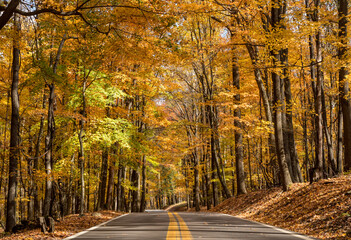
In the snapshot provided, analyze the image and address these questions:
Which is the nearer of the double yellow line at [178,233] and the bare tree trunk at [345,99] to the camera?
the double yellow line at [178,233]

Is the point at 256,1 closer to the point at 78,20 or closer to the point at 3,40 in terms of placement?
the point at 78,20

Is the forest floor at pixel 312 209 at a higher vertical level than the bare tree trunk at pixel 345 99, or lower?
lower

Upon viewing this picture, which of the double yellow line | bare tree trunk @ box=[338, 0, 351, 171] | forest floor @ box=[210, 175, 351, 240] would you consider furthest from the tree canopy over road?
the double yellow line

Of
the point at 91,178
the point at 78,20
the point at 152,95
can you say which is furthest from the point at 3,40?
the point at 91,178

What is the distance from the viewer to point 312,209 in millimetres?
10414

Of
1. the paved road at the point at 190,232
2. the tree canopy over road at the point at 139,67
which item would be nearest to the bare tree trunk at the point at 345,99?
the tree canopy over road at the point at 139,67

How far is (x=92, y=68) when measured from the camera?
15.8m

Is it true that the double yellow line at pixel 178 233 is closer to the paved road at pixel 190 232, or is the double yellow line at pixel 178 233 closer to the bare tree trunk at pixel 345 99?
the paved road at pixel 190 232

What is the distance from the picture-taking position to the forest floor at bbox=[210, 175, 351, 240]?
26.6ft

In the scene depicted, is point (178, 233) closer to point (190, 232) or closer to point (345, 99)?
point (190, 232)

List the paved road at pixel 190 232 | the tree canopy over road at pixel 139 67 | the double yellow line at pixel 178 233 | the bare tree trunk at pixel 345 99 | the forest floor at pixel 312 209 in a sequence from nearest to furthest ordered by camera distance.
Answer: the double yellow line at pixel 178 233 → the paved road at pixel 190 232 → the forest floor at pixel 312 209 → the tree canopy over road at pixel 139 67 → the bare tree trunk at pixel 345 99

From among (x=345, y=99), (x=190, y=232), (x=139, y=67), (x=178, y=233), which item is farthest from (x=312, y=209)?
(x=139, y=67)

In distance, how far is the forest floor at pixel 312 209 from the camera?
8116 millimetres

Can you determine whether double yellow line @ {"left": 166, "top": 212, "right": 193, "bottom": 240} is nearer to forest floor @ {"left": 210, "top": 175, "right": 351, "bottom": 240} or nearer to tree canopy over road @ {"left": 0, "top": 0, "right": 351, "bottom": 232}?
forest floor @ {"left": 210, "top": 175, "right": 351, "bottom": 240}
